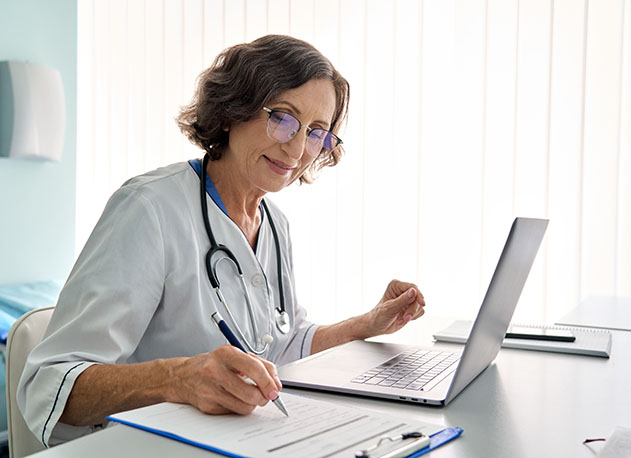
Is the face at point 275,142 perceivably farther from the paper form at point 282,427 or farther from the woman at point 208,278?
the paper form at point 282,427

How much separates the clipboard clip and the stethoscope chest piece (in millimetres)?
732

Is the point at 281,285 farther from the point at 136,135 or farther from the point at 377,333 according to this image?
the point at 136,135

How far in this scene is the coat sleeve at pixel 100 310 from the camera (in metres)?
0.98

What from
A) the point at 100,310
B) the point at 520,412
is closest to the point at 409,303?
the point at 520,412

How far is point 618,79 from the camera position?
2.52 m

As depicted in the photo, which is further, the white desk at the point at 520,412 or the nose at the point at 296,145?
the nose at the point at 296,145

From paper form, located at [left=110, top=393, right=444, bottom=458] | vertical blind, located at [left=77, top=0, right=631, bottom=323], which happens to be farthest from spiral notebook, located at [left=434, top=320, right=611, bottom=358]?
vertical blind, located at [left=77, top=0, right=631, bottom=323]

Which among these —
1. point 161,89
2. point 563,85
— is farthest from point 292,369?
point 161,89

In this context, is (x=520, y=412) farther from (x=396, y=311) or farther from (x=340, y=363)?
(x=396, y=311)

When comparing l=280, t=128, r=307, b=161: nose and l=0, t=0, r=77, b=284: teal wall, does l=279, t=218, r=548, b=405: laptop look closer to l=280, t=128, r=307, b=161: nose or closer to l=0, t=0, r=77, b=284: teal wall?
l=280, t=128, r=307, b=161: nose

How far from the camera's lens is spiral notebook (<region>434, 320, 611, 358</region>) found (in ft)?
3.97

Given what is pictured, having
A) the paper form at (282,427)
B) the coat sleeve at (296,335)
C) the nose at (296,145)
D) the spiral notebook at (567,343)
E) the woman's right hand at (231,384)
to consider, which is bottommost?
the coat sleeve at (296,335)

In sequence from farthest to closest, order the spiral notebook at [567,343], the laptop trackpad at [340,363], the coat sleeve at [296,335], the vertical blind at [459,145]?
the vertical blind at [459,145]
the coat sleeve at [296,335]
the spiral notebook at [567,343]
the laptop trackpad at [340,363]

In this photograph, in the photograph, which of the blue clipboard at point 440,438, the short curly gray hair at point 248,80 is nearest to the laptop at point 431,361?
the blue clipboard at point 440,438
